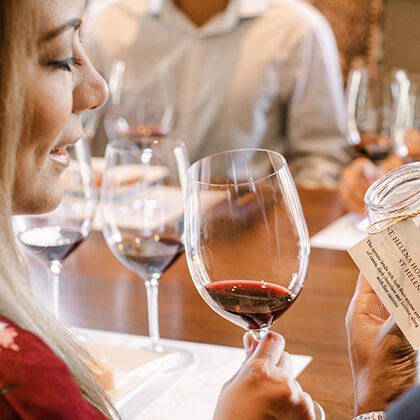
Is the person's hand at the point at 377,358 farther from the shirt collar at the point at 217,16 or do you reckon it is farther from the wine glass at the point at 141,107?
the shirt collar at the point at 217,16

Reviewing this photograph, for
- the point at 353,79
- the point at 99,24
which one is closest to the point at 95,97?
the point at 353,79

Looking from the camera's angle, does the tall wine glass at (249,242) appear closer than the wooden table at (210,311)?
Yes

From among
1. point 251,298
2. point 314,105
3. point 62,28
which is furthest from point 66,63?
point 314,105

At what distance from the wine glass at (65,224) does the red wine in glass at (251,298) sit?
1.00 ft

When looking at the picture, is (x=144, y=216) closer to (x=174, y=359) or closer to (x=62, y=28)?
(x=174, y=359)

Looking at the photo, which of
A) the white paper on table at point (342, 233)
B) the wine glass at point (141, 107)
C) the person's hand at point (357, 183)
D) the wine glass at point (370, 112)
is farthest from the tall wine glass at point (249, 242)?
the wine glass at point (141, 107)

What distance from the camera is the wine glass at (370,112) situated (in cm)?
139

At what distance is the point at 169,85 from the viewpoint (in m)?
1.87

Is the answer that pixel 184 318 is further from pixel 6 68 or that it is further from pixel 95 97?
pixel 6 68

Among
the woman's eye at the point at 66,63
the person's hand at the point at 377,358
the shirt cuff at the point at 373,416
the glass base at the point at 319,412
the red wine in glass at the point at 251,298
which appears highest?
the woman's eye at the point at 66,63

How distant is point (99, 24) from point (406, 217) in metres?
2.19

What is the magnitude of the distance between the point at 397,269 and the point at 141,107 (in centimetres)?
131

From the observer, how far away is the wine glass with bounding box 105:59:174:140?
5.98 ft

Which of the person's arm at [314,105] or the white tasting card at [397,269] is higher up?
the white tasting card at [397,269]
